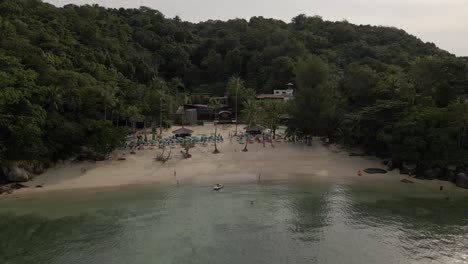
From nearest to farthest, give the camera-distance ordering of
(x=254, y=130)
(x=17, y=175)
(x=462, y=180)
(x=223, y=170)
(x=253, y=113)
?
(x=462, y=180) → (x=17, y=175) → (x=223, y=170) → (x=253, y=113) → (x=254, y=130)

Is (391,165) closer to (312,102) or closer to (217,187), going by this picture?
(312,102)

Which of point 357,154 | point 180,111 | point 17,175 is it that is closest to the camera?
point 17,175

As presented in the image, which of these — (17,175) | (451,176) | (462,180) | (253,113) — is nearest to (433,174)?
(451,176)

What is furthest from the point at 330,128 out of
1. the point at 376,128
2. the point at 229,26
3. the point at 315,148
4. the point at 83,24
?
the point at 229,26

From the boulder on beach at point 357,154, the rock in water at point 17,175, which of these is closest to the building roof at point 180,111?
the boulder on beach at point 357,154

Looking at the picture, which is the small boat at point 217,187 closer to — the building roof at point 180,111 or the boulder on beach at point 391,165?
the boulder on beach at point 391,165

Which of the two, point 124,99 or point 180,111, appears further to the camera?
point 180,111
